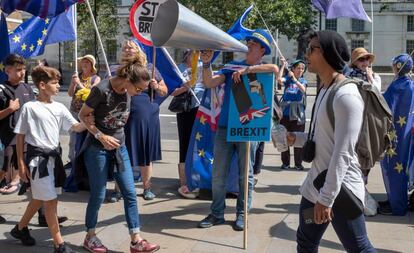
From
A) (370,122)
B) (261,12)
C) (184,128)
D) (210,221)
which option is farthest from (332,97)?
(261,12)

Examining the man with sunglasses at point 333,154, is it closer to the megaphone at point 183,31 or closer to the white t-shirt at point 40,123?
the megaphone at point 183,31

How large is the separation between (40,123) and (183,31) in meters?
1.49

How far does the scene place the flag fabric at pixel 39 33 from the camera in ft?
23.9

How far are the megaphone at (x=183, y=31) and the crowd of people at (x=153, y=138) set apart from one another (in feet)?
1.43

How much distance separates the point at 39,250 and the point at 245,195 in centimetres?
185

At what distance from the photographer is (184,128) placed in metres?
7.09

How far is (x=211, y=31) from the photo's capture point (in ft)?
13.9

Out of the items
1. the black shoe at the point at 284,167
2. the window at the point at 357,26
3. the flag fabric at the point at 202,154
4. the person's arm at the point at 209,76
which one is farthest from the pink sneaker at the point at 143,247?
the window at the point at 357,26

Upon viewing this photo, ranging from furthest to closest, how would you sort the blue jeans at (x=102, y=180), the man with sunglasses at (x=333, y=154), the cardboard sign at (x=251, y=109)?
the cardboard sign at (x=251, y=109)
the blue jeans at (x=102, y=180)
the man with sunglasses at (x=333, y=154)

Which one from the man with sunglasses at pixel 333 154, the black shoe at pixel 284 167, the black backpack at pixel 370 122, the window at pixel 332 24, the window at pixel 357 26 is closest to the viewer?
the man with sunglasses at pixel 333 154

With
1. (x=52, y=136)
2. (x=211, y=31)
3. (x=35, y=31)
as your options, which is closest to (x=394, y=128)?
(x=211, y=31)

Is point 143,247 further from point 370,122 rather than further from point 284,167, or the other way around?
point 284,167

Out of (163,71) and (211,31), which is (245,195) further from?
(163,71)

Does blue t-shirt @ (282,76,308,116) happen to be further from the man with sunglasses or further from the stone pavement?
the man with sunglasses
